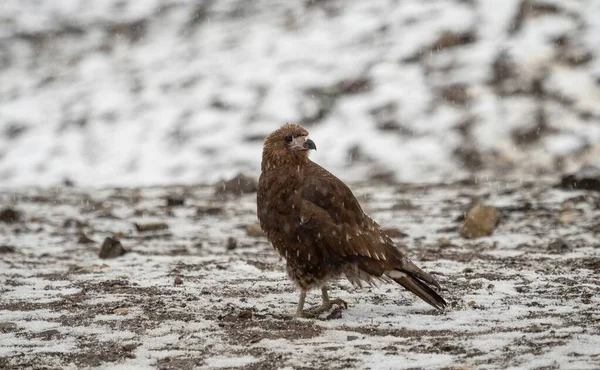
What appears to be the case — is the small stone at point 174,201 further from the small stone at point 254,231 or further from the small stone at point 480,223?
the small stone at point 480,223

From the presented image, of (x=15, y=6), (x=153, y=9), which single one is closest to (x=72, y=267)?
(x=153, y=9)

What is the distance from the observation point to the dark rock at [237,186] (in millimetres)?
11875

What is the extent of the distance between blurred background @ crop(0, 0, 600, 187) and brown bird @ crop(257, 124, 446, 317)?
302 inches

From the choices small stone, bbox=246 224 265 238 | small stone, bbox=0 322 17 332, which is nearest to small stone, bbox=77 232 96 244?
small stone, bbox=246 224 265 238

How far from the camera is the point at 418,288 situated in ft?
15.3

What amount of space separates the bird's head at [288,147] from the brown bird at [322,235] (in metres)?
0.02

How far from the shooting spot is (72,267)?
22.4ft

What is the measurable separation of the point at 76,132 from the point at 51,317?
36.9 feet

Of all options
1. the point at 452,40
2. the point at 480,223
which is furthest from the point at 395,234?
the point at 452,40

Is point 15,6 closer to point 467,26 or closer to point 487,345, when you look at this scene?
point 467,26

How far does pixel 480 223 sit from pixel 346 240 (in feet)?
12.3

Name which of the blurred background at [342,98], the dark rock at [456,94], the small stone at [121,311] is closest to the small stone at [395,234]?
the small stone at [121,311]

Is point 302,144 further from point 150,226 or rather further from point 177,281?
point 150,226

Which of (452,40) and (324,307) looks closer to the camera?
(324,307)
